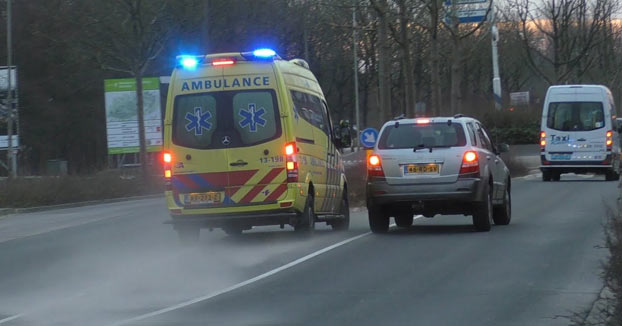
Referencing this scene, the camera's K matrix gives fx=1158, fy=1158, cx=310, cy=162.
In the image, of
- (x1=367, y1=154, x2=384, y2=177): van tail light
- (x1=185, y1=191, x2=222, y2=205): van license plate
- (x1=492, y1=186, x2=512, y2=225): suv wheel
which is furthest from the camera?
(x1=492, y1=186, x2=512, y2=225): suv wheel

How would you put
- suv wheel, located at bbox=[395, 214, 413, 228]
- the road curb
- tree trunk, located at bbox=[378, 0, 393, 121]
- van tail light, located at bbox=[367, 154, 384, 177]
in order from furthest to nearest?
the road curb → tree trunk, located at bbox=[378, 0, 393, 121] → suv wheel, located at bbox=[395, 214, 413, 228] → van tail light, located at bbox=[367, 154, 384, 177]

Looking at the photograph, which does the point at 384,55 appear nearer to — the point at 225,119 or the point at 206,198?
the point at 225,119

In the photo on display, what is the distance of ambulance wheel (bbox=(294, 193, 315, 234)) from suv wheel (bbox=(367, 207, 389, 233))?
34.9 inches

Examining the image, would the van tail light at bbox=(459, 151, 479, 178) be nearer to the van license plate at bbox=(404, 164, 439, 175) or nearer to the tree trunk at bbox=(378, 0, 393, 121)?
the van license plate at bbox=(404, 164, 439, 175)

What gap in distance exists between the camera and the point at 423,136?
17.3 m

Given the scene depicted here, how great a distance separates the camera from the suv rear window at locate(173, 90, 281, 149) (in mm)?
16891

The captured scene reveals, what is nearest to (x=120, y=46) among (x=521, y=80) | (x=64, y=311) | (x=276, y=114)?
(x=276, y=114)

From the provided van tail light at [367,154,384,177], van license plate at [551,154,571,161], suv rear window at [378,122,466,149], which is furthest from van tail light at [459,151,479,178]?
van license plate at [551,154,571,161]

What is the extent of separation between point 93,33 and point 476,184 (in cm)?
2467

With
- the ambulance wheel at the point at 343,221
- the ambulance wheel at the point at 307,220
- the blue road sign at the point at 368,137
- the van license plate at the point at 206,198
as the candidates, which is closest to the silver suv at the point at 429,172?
the ambulance wheel at the point at 307,220

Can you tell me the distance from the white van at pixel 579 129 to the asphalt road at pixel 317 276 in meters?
14.0

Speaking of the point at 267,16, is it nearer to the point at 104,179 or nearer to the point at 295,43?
the point at 295,43

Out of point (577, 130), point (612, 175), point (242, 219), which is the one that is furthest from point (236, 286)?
point (612, 175)

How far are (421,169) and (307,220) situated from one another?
1.90 meters
